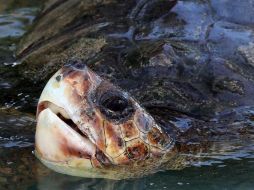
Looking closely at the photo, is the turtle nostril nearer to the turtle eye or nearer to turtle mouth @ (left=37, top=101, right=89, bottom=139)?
the turtle eye

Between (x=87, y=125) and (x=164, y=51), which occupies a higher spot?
(x=164, y=51)

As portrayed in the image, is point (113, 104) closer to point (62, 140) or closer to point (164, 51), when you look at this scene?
point (62, 140)

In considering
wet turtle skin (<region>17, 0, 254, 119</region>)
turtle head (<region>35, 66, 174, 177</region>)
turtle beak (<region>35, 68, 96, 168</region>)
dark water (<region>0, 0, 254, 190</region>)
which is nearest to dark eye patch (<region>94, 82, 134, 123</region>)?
turtle head (<region>35, 66, 174, 177</region>)

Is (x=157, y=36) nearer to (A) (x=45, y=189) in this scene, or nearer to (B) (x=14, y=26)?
(A) (x=45, y=189)

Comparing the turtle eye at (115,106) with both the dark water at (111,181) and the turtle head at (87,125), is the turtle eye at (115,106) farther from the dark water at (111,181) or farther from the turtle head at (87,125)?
the dark water at (111,181)

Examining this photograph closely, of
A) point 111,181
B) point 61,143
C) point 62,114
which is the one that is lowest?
point 111,181

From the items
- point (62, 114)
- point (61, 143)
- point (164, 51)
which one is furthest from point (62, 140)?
point (164, 51)

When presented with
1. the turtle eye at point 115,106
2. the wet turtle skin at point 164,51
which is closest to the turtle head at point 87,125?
the turtle eye at point 115,106
